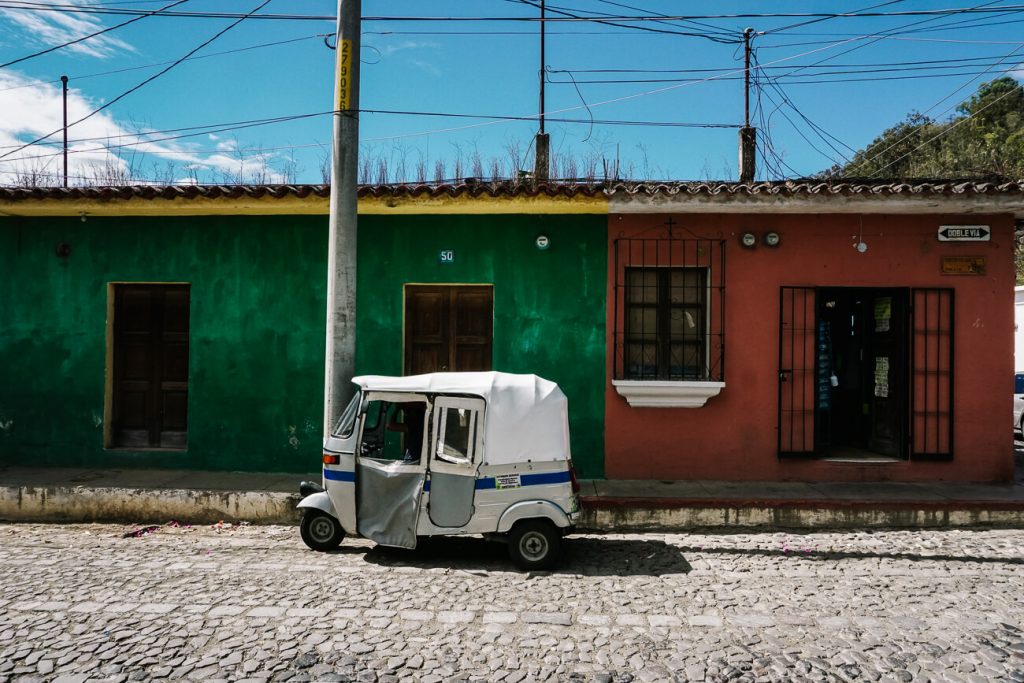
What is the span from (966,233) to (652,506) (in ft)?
16.8

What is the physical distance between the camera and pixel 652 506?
6746 millimetres

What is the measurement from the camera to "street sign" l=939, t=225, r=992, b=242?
7855mm

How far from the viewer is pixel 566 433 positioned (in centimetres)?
563

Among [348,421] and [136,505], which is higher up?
[348,421]

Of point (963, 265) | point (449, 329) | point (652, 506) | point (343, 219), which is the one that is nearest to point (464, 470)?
point (652, 506)

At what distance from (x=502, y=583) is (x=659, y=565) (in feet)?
4.64

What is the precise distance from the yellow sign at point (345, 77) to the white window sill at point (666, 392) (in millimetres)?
4336

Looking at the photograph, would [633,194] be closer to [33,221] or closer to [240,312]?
[240,312]

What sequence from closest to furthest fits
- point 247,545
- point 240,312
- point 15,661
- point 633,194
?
1. point 15,661
2. point 247,545
3. point 633,194
4. point 240,312

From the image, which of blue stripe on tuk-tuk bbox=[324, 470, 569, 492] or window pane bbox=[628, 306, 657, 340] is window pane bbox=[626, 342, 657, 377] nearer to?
window pane bbox=[628, 306, 657, 340]

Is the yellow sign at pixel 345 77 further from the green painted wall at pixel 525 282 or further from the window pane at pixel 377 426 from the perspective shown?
the window pane at pixel 377 426

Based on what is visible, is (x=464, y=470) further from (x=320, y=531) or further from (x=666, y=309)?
(x=666, y=309)

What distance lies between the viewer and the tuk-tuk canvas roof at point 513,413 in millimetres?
5383

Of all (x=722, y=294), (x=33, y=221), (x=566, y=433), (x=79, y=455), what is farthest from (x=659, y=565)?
(x=33, y=221)
